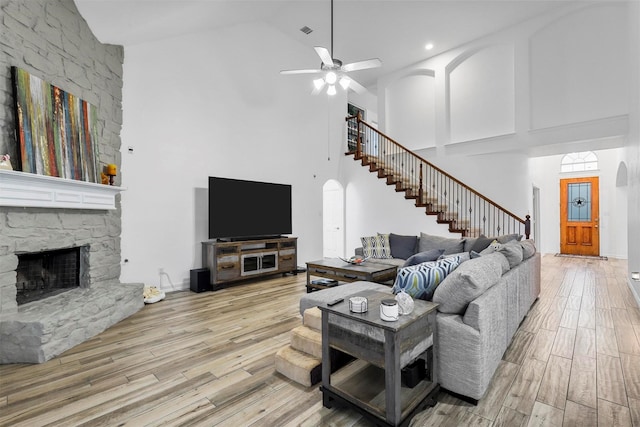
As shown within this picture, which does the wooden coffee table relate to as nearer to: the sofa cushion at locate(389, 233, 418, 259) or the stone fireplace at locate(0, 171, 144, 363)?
the sofa cushion at locate(389, 233, 418, 259)

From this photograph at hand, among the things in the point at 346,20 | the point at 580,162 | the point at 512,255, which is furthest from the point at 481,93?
the point at 512,255

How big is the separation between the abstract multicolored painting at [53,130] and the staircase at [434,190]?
5479 millimetres

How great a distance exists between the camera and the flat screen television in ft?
16.2

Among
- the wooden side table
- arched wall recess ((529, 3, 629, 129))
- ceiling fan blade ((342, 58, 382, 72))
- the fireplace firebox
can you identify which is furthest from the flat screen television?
arched wall recess ((529, 3, 629, 129))

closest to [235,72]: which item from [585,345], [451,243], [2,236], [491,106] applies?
[2,236]

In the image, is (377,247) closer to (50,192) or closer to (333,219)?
(333,219)

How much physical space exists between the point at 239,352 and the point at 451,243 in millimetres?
3656

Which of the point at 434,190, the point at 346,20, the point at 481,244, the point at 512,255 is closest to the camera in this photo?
the point at 512,255

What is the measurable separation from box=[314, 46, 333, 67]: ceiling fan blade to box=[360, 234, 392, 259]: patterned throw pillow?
2954 mm

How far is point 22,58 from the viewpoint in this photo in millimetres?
2898

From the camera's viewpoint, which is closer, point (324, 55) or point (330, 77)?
point (324, 55)

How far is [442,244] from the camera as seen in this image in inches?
197

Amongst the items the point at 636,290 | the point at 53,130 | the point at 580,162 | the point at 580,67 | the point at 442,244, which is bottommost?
the point at 636,290

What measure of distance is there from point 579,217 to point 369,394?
9.65m
